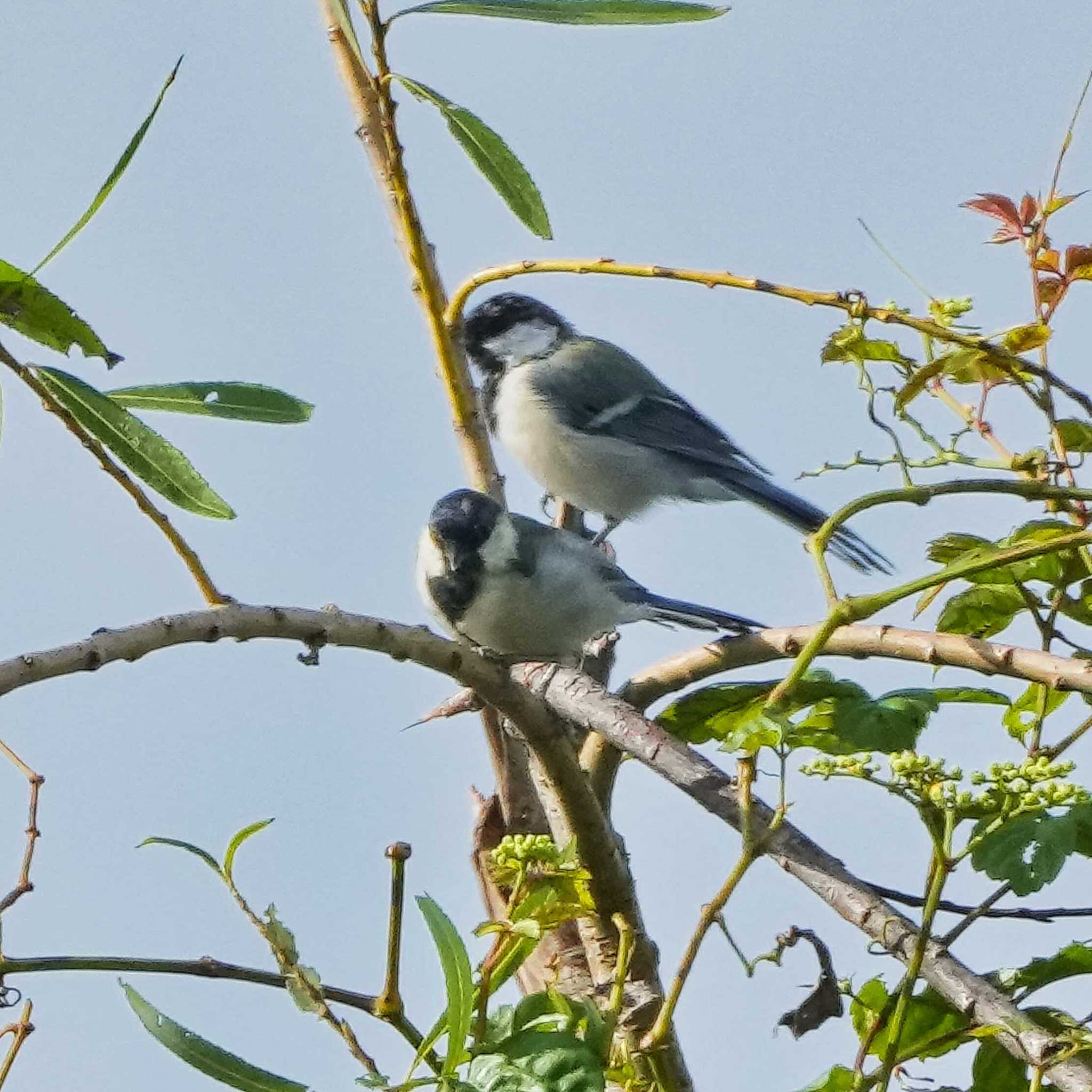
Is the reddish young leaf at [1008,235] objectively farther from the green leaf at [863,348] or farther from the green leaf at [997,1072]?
the green leaf at [997,1072]

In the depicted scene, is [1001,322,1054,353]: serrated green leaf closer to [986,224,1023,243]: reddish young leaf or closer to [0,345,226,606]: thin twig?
[986,224,1023,243]: reddish young leaf

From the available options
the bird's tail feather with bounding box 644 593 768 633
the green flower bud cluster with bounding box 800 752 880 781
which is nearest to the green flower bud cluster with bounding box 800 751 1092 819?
the green flower bud cluster with bounding box 800 752 880 781

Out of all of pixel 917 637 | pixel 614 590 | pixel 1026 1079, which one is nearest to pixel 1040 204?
pixel 917 637

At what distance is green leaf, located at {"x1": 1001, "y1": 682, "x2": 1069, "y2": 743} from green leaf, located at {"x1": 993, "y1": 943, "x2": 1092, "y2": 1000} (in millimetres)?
271

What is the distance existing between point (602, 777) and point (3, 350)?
3.48ft

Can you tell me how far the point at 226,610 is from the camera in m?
1.26

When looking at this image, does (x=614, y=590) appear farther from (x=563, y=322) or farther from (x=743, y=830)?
(x=743, y=830)

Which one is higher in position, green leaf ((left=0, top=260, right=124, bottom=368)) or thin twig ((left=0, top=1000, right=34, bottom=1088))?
green leaf ((left=0, top=260, right=124, bottom=368))

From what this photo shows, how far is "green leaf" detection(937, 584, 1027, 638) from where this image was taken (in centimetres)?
177

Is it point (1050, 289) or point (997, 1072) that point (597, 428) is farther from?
point (997, 1072)

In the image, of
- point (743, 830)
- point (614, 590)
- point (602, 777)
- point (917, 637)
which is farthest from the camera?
point (614, 590)

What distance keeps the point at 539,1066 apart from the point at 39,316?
728 millimetres

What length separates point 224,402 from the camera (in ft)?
5.22

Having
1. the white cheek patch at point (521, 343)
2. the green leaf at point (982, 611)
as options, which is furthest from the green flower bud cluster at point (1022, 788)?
the white cheek patch at point (521, 343)
